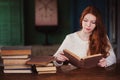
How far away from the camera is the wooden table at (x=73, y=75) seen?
2129mm

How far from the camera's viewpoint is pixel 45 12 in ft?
25.7

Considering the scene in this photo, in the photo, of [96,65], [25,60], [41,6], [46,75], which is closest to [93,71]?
[96,65]

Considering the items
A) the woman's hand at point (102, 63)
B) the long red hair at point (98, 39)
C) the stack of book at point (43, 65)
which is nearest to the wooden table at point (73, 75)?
the stack of book at point (43, 65)

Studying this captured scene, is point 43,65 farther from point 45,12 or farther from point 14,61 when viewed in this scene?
point 45,12

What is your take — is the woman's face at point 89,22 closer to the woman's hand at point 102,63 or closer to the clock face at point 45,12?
the woman's hand at point 102,63

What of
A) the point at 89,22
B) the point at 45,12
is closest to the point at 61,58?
the point at 89,22

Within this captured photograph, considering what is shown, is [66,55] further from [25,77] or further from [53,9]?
[53,9]

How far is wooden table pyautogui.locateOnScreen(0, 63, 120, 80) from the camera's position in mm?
2129

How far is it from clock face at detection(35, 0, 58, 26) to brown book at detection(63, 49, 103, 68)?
545 cm

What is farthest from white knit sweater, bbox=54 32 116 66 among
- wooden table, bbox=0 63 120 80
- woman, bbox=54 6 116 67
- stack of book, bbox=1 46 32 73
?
stack of book, bbox=1 46 32 73

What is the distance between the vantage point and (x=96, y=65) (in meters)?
2.59

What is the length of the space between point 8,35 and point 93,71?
5684 mm

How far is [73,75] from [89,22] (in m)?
0.72

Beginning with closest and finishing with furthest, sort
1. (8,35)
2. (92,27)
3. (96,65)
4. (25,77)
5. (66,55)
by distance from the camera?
(25,77), (66,55), (96,65), (92,27), (8,35)
